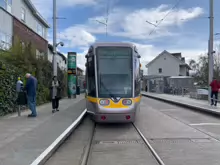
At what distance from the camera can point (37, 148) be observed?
21.9 feet

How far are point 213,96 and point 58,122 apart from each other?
10.4 m

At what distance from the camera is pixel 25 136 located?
7980 millimetres

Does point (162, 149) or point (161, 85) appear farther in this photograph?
point (161, 85)

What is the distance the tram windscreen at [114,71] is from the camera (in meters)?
10.2

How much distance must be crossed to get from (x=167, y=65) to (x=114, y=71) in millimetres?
62476

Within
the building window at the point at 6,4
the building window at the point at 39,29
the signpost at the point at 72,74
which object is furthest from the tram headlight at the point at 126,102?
the building window at the point at 39,29

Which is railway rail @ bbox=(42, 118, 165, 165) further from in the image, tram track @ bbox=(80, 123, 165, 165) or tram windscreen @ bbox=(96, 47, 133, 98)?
tram windscreen @ bbox=(96, 47, 133, 98)

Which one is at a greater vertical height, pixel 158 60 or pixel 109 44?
pixel 158 60

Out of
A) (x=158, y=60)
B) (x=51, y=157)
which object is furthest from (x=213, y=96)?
(x=158, y=60)

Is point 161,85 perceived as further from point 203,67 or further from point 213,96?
point 213,96

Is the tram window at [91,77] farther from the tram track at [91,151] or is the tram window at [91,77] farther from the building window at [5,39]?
the building window at [5,39]

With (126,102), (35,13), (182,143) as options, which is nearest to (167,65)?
(35,13)

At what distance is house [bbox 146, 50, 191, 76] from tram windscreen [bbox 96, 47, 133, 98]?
61.5m

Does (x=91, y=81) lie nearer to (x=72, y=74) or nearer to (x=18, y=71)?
(x=18, y=71)
